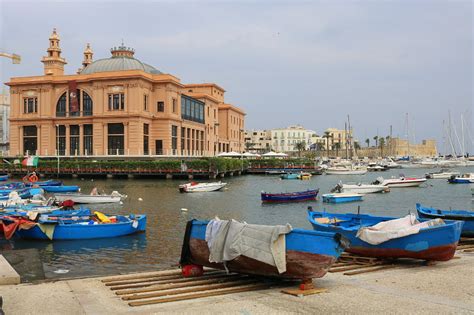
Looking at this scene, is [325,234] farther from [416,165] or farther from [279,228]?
[416,165]

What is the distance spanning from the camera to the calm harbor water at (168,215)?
19562 mm

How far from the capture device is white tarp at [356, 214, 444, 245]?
49.4ft

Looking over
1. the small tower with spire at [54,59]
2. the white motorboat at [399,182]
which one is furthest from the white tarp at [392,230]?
the small tower with spire at [54,59]

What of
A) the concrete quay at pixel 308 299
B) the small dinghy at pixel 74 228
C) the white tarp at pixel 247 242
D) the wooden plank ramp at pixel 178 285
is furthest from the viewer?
the small dinghy at pixel 74 228

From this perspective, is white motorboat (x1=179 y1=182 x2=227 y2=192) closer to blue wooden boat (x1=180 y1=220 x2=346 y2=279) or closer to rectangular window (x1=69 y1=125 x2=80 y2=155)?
rectangular window (x1=69 y1=125 x2=80 y2=155)

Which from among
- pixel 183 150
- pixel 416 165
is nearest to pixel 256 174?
pixel 183 150

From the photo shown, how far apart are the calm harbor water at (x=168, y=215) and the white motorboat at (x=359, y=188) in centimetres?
133

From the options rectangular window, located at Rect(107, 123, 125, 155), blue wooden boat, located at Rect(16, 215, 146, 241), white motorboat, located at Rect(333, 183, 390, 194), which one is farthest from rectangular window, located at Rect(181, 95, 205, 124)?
blue wooden boat, located at Rect(16, 215, 146, 241)

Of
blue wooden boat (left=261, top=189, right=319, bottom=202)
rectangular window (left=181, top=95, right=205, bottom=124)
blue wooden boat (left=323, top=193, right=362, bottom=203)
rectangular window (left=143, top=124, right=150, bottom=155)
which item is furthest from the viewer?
rectangular window (left=181, top=95, right=205, bottom=124)

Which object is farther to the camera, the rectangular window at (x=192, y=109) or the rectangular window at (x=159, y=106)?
→ the rectangular window at (x=192, y=109)

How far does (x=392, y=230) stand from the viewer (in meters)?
15.4

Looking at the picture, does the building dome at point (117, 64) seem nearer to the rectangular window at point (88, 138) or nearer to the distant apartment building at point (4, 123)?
the rectangular window at point (88, 138)

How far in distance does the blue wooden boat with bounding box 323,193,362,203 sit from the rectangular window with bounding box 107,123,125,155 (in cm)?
4160

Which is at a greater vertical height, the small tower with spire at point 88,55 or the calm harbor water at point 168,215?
the small tower with spire at point 88,55
